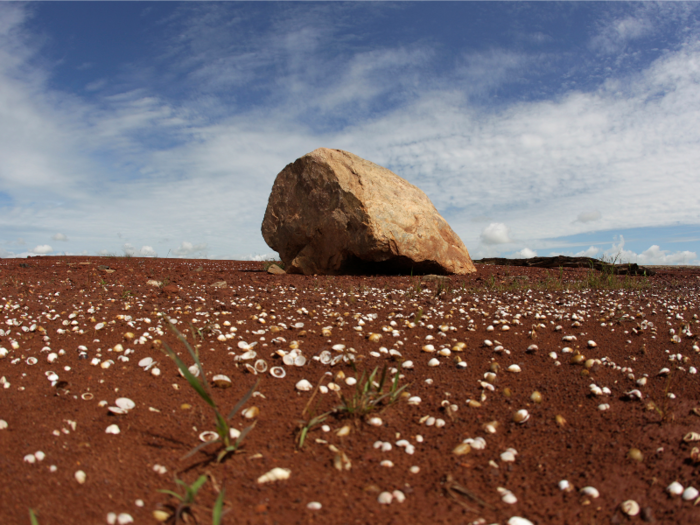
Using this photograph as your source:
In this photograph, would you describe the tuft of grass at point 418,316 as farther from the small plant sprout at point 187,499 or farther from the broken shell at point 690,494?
the small plant sprout at point 187,499

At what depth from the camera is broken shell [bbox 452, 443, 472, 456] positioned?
2.04m

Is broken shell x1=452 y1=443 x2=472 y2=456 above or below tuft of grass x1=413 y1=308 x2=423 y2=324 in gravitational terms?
below

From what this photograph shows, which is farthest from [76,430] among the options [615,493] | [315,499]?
[615,493]

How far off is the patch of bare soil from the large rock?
2.40m

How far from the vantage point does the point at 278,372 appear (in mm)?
2838


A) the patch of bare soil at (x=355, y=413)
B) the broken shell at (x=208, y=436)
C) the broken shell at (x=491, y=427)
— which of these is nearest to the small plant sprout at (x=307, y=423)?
the patch of bare soil at (x=355, y=413)

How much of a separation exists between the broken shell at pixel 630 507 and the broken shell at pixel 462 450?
0.65m

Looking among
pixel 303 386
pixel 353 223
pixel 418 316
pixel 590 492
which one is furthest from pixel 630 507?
pixel 353 223

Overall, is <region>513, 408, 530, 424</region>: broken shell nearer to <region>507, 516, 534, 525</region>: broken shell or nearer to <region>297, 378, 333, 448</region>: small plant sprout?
<region>507, 516, 534, 525</region>: broken shell

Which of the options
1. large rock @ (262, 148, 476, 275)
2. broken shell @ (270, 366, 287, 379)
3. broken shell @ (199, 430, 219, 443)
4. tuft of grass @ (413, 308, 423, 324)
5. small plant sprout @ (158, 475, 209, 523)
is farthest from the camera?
large rock @ (262, 148, 476, 275)

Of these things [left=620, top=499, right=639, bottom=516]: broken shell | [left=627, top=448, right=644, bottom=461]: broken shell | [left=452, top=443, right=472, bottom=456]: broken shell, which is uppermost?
[left=452, top=443, right=472, bottom=456]: broken shell

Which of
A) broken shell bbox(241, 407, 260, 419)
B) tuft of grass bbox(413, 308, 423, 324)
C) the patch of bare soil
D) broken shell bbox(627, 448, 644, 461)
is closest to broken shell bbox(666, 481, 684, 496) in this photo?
the patch of bare soil

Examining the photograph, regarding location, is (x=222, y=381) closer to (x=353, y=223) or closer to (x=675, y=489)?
(x=675, y=489)

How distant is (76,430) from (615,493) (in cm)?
270
